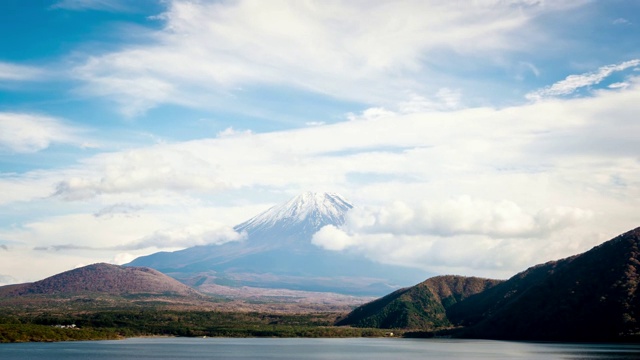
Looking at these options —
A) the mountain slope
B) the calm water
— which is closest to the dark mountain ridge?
the mountain slope

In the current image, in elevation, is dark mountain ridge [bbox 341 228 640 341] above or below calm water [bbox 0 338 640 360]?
above

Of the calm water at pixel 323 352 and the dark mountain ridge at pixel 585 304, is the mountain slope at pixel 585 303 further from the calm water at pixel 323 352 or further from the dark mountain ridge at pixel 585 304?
the calm water at pixel 323 352

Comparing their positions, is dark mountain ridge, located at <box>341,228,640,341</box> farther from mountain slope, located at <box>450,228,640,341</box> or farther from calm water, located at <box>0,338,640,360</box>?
calm water, located at <box>0,338,640,360</box>

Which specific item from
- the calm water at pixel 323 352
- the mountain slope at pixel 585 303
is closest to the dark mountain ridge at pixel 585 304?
the mountain slope at pixel 585 303

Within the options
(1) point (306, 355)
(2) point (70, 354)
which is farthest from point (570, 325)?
(2) point (70, 354)

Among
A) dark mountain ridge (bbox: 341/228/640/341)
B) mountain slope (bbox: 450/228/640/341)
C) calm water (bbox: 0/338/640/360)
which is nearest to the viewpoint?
calm water (bbox: 0/338/640/360)

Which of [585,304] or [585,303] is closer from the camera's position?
[585,304]

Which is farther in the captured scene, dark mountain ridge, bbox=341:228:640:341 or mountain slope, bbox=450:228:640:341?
mountain slope, bbox=450:228:640:341

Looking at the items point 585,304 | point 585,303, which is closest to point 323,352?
A: point 585,304

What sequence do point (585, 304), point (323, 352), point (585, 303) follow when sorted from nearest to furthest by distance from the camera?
point (323, 352) < point (585, 304) < point (585, 303)

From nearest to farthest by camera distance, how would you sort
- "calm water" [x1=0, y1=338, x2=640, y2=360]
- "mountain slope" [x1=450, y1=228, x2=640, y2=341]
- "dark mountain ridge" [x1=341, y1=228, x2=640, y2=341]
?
1. "calm water" [x1=0, y1=338, x2=640, y2=360]
2. "dark mountain ridge" [x1=341, y1=228, x2=640, y2=341]
3. "mountain slope" [x1=450, y1=228, x2=640, y2=341]

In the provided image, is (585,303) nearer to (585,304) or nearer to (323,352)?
(585,304)

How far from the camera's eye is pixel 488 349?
144 metres

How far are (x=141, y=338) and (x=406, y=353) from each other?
91760mm
